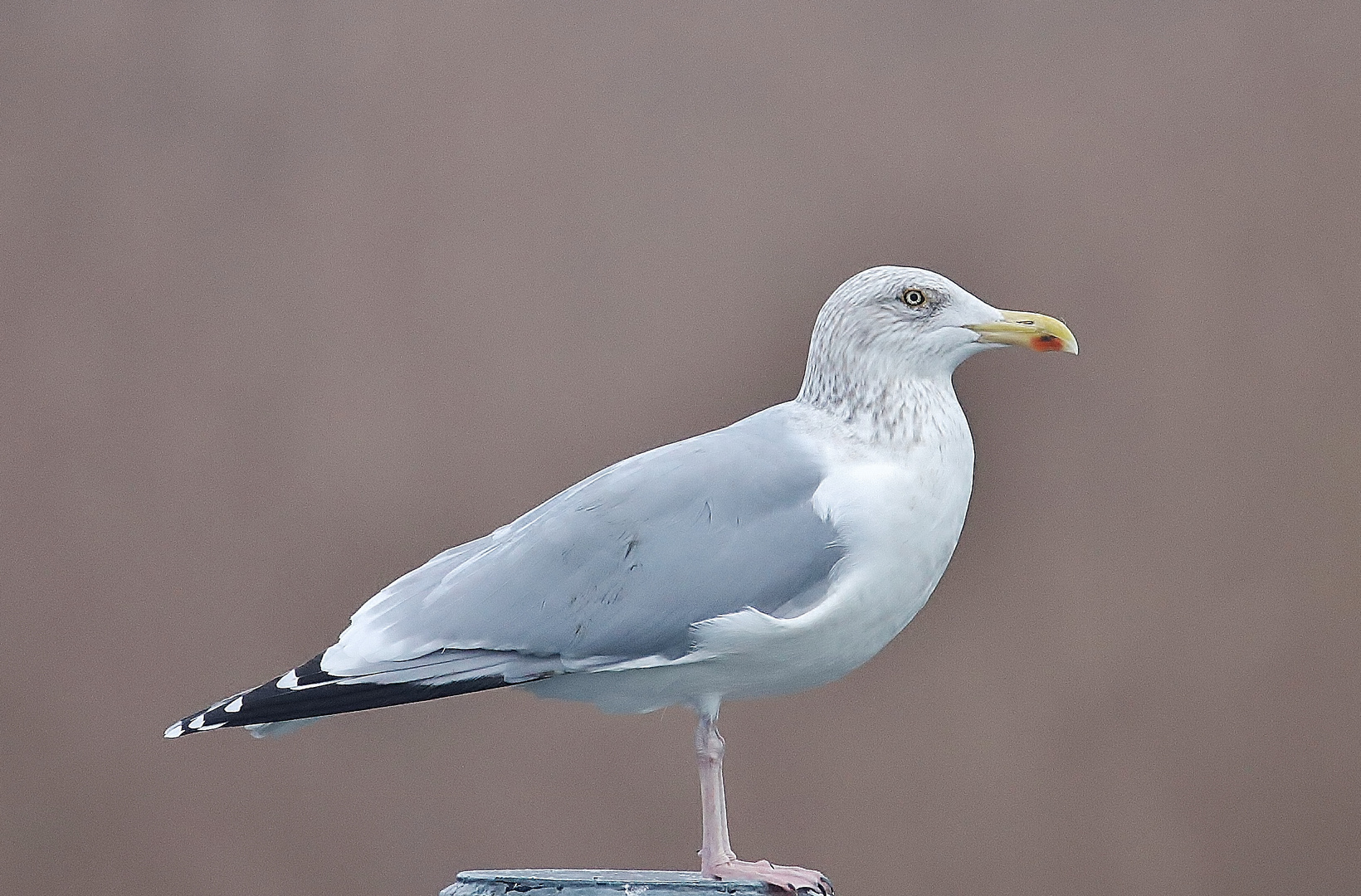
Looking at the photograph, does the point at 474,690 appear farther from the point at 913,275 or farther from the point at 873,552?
the point at 913,275

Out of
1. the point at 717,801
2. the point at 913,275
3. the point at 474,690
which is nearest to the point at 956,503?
the point at 913,275

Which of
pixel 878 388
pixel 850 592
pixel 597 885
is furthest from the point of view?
pixel 878 388

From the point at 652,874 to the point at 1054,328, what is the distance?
705 mm

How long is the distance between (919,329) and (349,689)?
0.69m

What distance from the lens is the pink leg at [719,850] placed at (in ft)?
4.38

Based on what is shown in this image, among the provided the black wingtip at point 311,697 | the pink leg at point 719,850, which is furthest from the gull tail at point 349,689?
the pink leg at point 719,850

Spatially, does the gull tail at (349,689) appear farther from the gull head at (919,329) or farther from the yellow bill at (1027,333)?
the yellow bill at (1027,333)

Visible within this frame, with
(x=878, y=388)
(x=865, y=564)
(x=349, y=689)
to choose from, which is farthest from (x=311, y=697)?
(x=878, y=388)

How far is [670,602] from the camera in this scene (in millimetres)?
1368

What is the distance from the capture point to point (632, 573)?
54.8 inches

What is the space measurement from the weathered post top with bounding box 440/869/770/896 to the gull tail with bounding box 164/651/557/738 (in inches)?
7.0

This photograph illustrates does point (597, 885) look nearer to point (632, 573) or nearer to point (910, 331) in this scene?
point (632, 573)

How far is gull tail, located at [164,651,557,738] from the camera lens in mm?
1312

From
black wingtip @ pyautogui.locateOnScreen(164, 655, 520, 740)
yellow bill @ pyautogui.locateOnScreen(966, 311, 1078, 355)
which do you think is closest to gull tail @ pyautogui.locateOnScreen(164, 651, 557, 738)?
black wingtip @ pyautogui.locateOnScreen(164, 655, 520, 740)
